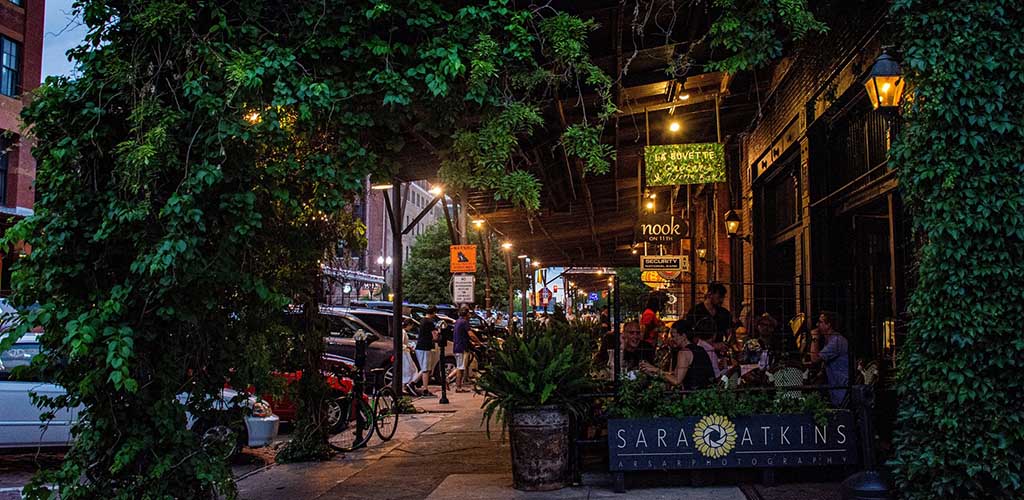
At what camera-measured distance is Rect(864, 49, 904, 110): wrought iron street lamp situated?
6.42m

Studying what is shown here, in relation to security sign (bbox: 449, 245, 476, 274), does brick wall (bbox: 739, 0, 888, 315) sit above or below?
above

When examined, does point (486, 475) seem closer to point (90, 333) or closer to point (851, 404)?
point (851, 404)

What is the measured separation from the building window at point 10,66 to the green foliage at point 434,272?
27.3 m

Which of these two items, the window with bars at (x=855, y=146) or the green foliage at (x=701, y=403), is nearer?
the green foliage at (x=701, y=403)

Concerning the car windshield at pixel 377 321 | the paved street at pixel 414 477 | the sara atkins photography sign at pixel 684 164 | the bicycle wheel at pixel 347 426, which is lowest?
the paved street at pixel 414 477

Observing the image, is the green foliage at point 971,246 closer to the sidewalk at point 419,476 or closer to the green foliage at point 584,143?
the sidewalk at point 419,476

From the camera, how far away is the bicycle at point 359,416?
11.0 meters

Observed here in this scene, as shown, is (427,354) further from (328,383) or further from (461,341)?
(328,383)

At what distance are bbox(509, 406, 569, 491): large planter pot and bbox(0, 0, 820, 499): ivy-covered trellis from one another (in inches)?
90.8

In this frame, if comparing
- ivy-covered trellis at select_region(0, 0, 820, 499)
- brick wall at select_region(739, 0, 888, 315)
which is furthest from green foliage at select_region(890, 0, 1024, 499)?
brick wall at select_region(739, 0, 888, 315)

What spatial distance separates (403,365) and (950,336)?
1229cm

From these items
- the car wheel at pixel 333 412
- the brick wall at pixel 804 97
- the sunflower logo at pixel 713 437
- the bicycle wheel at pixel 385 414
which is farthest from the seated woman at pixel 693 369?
the bicycle wheel at pixel 385 414

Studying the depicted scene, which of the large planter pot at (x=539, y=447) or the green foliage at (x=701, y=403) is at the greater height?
the green foliage at (x=701, y=403)

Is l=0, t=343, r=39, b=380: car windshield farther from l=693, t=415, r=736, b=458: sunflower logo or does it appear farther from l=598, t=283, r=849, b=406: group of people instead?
l=693, t=415, r=736, b=458: sunflower logo
